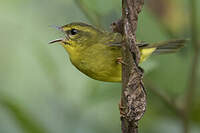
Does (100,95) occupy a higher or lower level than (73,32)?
lower

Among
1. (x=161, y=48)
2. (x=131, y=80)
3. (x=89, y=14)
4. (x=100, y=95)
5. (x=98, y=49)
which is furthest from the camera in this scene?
(x=161, y=48)

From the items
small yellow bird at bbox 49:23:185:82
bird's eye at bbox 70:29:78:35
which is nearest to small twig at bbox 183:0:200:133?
small yellow bird at bbox 49:23:185:82

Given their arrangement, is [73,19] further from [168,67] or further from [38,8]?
[168,67]

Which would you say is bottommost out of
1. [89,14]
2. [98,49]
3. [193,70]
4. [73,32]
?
[193,70]

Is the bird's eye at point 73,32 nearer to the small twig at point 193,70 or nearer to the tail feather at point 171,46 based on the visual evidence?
the tail feather at point 171,46

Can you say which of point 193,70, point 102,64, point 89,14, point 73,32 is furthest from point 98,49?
point 193,70

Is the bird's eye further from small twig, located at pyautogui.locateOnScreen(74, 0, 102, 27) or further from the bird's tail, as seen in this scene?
small twig, located at pyautogui.locateOnScreen(74, 0, 102, 27)

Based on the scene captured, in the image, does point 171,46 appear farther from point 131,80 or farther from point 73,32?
point 131,80
